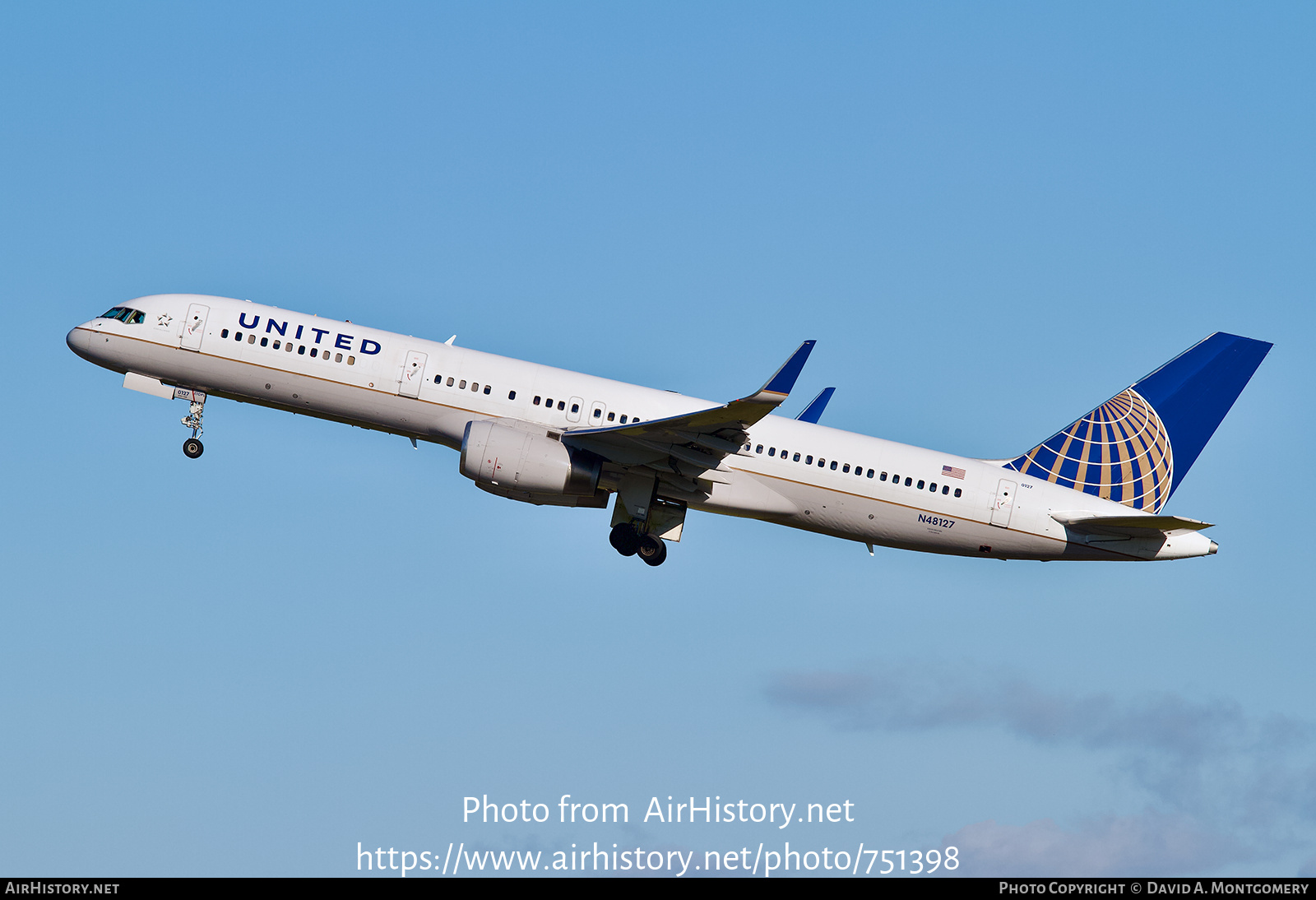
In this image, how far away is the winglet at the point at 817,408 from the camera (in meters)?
43.6

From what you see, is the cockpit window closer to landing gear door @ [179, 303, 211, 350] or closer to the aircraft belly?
landing gear door @ [179, 303, 211, 350]

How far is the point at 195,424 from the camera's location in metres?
42.7

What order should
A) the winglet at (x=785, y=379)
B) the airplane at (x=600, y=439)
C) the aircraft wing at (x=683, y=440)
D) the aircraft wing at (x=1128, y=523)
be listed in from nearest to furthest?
the winglet at (x=785, y=379)
the aircraft wing at (x=683, y=440)
the aircraft wing at (x=1128, y=523)
the airplane at (x=600, y=439)

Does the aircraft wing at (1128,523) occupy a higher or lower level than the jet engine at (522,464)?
higher

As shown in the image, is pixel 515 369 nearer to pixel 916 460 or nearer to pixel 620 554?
pixel 620 554

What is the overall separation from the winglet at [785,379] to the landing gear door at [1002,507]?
955 cm

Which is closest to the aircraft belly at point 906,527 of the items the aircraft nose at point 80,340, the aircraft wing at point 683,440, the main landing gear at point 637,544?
the aircraft wing at point 683,440

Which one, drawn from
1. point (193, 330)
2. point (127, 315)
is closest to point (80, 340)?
point (127, 315)

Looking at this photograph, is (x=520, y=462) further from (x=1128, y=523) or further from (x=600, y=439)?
(x=1128, y=523)

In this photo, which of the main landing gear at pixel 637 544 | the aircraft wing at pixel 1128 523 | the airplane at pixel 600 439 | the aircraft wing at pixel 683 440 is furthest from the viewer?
the main landing gear at pixel 637 544

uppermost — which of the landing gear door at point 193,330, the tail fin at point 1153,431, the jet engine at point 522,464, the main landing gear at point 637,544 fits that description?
the tail fin at point 1153,431

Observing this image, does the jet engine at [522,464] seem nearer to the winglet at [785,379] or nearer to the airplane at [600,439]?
the airplane at [600,439]

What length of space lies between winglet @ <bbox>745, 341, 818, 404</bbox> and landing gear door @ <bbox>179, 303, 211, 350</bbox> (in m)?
16.9

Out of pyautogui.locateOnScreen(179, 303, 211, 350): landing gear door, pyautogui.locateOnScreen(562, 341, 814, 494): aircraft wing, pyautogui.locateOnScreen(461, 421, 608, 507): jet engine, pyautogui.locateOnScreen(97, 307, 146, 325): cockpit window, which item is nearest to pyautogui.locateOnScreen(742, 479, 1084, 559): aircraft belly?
pyautogui.locateOnScreen(562, 341, 814, 494): aircraft wing
